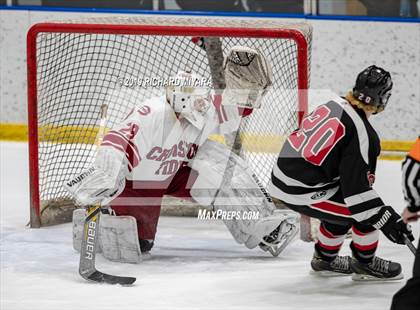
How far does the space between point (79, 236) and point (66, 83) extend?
0.90m

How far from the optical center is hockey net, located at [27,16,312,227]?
4.23m

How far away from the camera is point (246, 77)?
411 centimetres

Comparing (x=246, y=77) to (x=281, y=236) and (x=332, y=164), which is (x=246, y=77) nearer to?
(x=281, y=236)

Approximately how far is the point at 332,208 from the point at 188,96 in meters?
0.65

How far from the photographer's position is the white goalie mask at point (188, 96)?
3.91 meters

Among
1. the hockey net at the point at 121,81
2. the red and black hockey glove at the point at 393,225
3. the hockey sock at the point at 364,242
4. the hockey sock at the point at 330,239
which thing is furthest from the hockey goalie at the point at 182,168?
the red and black hockey glove at the point at 393,225

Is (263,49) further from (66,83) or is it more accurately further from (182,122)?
(66,83)

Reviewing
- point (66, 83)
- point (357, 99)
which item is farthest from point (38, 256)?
point (357, 99)

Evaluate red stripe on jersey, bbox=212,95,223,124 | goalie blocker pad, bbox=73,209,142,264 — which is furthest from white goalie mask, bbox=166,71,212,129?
goalie blocker pad, bbox=73,209,142,264

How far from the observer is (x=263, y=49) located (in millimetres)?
4324

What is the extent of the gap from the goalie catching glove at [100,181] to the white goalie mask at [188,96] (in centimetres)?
26

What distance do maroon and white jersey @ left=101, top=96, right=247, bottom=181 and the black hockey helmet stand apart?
28.3 inches

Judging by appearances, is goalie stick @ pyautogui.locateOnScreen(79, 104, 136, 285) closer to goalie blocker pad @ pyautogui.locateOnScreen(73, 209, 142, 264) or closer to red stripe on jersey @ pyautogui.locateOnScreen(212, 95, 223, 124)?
goalie blocker pad @ pyautogui.locateOnScreen(73, 209, 142, 264)

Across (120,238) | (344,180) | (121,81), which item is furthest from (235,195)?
(121,81)
